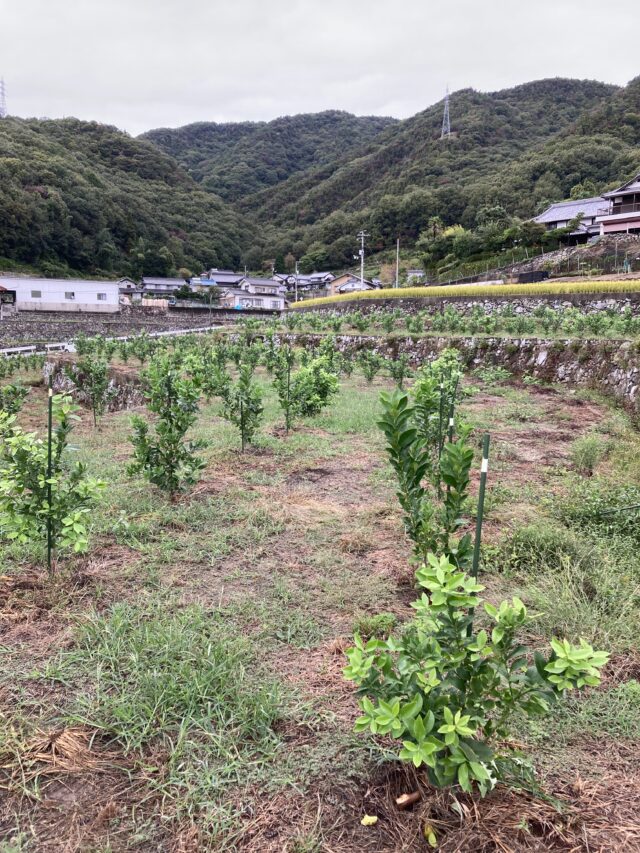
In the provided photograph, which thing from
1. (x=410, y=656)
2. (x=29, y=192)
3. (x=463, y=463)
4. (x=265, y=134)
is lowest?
(x=410, y=656)

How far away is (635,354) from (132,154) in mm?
82711

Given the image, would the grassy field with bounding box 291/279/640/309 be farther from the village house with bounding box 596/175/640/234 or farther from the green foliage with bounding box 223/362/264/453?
the green foliage with bounding box 223/362/264/453

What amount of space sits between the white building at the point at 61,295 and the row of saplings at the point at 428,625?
3801 cm

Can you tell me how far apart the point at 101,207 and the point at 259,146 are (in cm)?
5545

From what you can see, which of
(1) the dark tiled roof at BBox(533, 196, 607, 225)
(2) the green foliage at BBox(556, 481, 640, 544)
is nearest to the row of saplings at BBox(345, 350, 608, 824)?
(2) the green foliage at BBox(556, 481, 640, 544)

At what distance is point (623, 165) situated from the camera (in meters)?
50.5

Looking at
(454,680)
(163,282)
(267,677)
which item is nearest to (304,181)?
(163,282)

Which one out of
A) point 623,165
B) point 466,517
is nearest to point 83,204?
point 623,165

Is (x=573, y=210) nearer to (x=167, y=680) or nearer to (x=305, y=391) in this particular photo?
(x=305, y=391)

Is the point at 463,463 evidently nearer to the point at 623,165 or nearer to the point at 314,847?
the point at 314,847

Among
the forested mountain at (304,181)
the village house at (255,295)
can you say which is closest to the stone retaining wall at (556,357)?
the forested mountain at (304,181)

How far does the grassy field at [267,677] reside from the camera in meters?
1.88

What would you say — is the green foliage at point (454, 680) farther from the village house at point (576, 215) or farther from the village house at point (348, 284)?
the village house at point (348, 284)

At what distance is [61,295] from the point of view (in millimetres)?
40875
